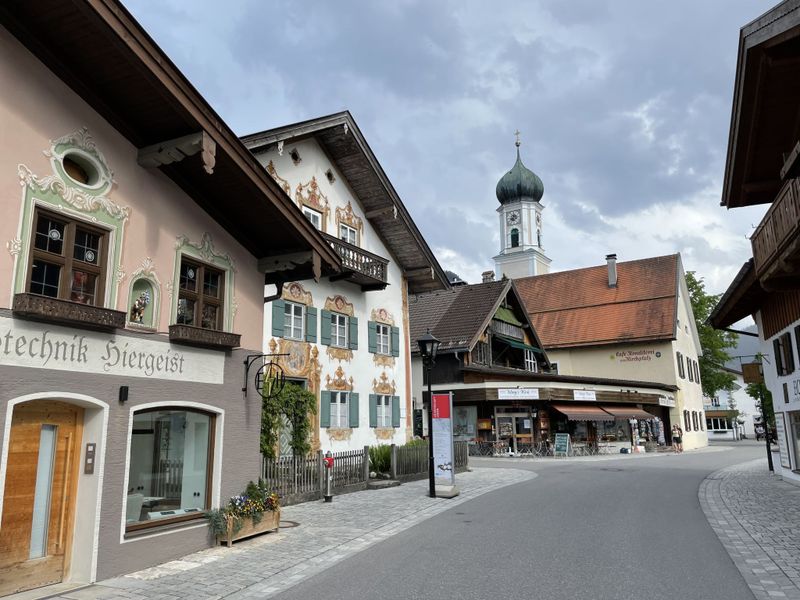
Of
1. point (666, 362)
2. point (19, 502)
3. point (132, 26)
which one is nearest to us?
point (19, 502)

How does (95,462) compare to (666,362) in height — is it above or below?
below

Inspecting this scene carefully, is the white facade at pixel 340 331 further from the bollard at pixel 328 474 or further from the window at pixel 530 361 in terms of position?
the window at pixel 530 361

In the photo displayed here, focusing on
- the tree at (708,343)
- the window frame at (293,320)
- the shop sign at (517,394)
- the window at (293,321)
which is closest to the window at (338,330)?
the window frame at (293,320)

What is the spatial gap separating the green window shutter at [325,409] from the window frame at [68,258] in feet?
35.2

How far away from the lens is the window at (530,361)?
39.1m

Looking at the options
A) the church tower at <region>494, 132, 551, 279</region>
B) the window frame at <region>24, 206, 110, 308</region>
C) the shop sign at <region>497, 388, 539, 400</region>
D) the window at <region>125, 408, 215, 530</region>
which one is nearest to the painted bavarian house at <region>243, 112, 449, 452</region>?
the window at <region>125, 408, 215, 530</region>

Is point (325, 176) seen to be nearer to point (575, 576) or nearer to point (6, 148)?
point (6, 148)

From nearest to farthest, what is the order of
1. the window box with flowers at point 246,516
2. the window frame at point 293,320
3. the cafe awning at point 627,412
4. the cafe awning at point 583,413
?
the window box with flowers at point 246,516, the window frame at point 293,320, the cafe awning at point 583,413, the cafe awning at point 627,412

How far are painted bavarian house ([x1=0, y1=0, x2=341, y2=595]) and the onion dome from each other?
80.9m

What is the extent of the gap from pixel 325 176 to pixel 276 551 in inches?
516

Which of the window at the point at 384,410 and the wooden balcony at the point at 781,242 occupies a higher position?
the wooden balcony at the point at 781,242

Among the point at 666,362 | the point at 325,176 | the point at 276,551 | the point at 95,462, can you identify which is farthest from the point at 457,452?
the point at 666,362

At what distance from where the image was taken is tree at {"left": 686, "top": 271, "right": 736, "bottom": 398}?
5203 centimetres

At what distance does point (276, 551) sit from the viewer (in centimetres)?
978
